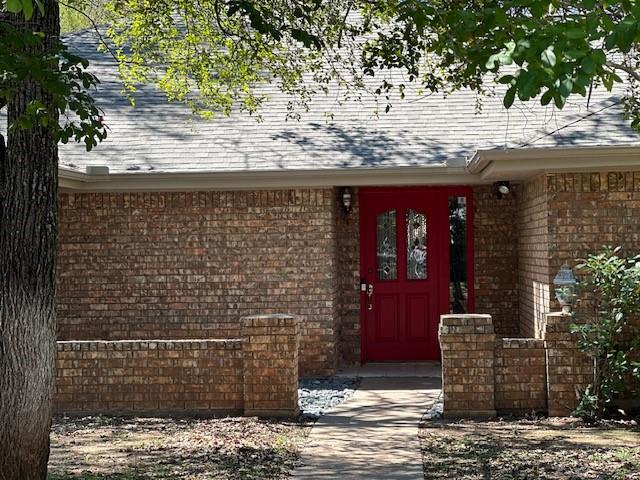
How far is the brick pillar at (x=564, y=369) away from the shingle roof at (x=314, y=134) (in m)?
2.79

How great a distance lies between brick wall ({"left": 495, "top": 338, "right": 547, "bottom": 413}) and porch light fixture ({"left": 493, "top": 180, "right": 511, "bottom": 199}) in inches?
140

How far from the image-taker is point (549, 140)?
10.0 meters

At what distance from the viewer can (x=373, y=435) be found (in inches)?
356

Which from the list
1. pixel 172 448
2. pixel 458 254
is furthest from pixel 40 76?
pixel 458 254

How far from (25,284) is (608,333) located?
5.63m

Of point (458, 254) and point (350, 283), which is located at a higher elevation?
point (458, 254)

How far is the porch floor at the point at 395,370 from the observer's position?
1279cm

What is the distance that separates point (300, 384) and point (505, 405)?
315cm

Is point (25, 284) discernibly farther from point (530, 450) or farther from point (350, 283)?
point (350, 283)

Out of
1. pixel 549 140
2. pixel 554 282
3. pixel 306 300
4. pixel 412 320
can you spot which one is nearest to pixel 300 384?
pixel 306 300

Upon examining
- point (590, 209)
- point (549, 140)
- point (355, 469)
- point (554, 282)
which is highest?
point (549, 140)

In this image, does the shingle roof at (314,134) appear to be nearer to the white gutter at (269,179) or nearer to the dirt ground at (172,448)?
the white gutter at (269,179)

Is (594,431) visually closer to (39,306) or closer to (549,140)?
(549,140)

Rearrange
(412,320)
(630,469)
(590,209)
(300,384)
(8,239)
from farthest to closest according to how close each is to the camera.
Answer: (412,320)
(300,384)
(590,209)
(630,469)
(8,239)
